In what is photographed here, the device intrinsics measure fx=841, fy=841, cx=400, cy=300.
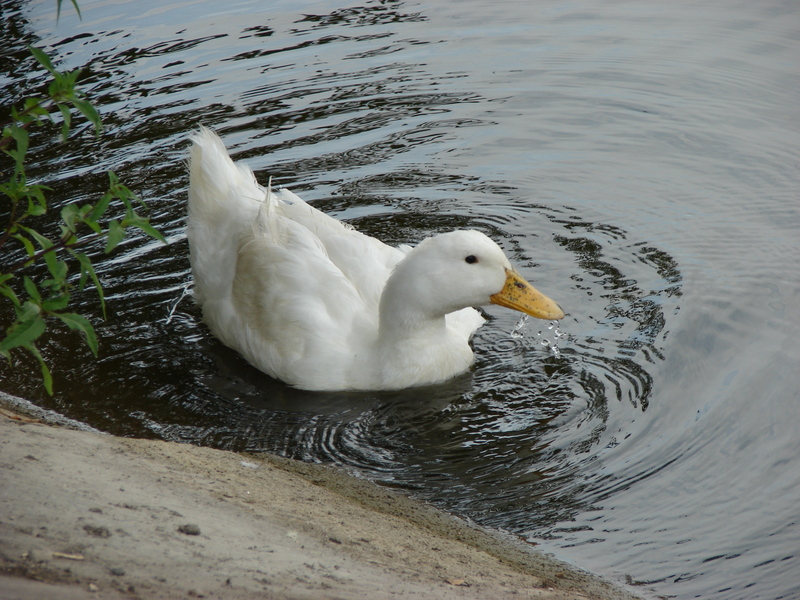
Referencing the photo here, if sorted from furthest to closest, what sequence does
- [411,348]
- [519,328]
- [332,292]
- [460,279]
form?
1. [519,328]
2. [332,292]
3. [411,348]
4. [460,279]

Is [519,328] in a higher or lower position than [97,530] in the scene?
lower

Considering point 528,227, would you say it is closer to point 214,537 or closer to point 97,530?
Result: point 214,537

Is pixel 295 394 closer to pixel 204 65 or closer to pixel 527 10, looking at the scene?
pixel 204 65

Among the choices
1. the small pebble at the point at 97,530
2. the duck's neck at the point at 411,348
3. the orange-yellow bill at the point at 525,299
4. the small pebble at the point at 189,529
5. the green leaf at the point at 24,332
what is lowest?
the duck's neck at the point at 411,348

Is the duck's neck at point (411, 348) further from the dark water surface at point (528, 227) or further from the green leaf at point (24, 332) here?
the green leaf at point (24, 332)

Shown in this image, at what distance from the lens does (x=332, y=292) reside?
5.50 meters

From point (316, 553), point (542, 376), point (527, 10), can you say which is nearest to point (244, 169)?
point (542, 376)

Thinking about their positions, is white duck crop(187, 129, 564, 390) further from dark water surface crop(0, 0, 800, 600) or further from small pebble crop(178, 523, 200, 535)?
small pebble crop(178, 523, 200, 535)

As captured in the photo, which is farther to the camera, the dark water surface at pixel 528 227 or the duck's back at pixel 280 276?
the duck's back at pixel 280 276

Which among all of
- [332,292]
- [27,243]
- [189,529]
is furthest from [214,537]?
[332,292]

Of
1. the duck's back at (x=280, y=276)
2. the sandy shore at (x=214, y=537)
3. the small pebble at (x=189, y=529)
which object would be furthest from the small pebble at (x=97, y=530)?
the duck's back at (x=280, y=276)

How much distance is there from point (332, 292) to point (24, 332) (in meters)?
2.78

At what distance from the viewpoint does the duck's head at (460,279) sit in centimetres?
506

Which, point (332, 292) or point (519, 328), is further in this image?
point (519, 328)
